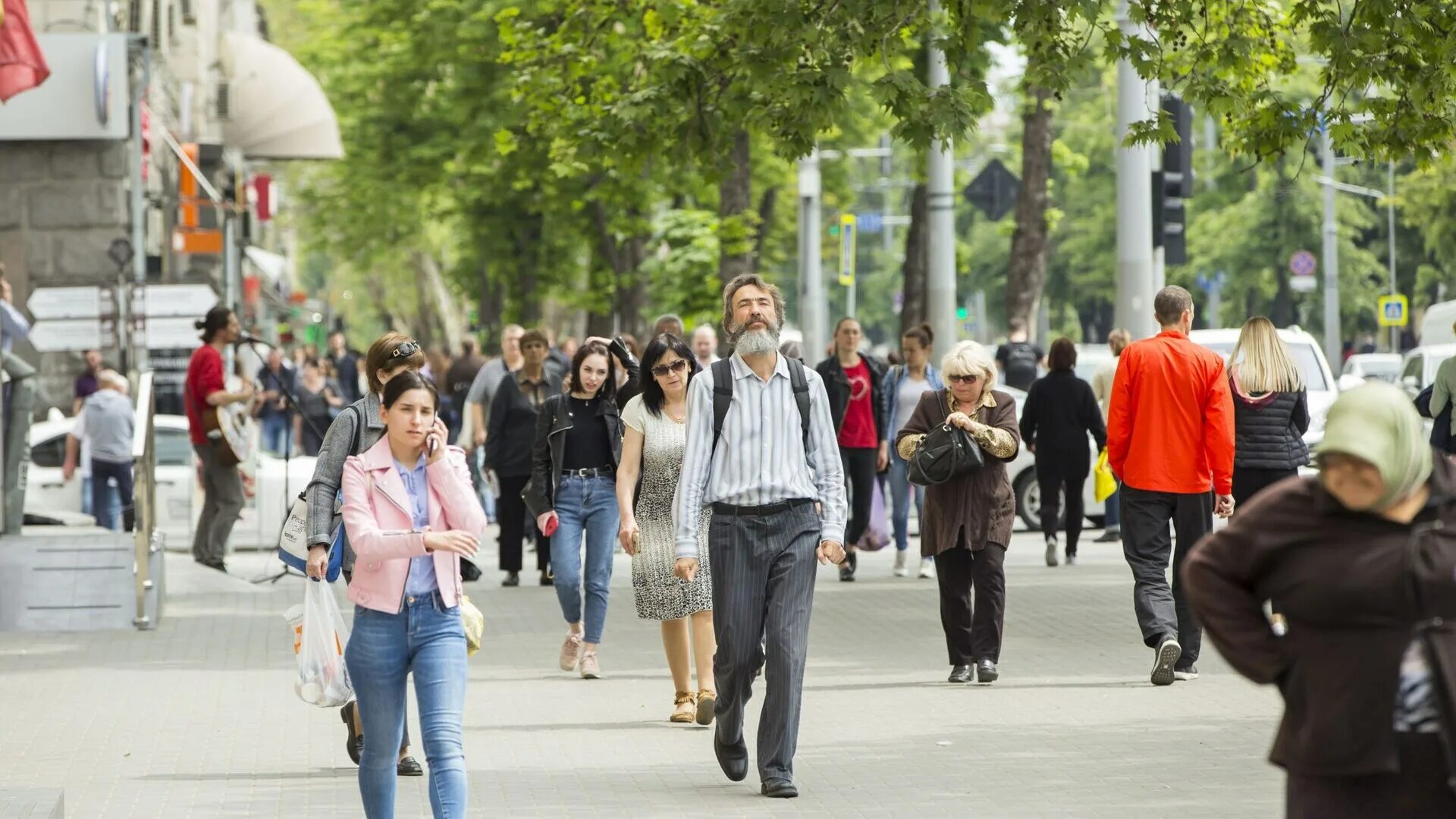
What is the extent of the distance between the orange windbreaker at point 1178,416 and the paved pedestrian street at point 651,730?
3.22 ft

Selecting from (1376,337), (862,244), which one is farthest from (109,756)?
(862,244)

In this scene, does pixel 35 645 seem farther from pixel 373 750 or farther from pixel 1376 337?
pixel 1376 337

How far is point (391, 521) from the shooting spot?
620 centimetres

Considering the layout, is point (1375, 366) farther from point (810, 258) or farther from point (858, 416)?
point (858, 416)

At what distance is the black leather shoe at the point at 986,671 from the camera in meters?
10.7

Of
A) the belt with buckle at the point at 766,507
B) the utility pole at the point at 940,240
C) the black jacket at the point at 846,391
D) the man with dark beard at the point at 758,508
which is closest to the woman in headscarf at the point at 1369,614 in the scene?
the man with dark beard at the point at 758,508

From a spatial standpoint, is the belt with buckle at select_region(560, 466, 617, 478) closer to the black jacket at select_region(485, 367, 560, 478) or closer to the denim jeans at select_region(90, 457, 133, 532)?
the black jacket at select_region(485, 367, 560, 478)

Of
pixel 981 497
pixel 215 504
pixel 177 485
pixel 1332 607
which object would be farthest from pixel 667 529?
pixel 177 485

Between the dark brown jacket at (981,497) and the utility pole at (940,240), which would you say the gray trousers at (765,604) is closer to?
the dark brown jacket at (981,497)

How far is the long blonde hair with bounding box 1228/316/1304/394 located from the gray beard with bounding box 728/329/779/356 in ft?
13.3

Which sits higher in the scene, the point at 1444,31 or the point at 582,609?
the point at 1444,31

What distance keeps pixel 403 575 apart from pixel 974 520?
495cm

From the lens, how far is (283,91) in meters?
34.8

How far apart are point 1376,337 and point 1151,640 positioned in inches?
2017
